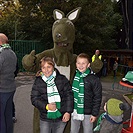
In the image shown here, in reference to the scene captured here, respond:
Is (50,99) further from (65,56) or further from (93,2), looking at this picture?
(93,2)

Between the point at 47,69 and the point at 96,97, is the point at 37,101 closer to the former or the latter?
the point at 47,69

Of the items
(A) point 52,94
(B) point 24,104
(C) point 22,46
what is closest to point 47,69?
(A) point 52,94

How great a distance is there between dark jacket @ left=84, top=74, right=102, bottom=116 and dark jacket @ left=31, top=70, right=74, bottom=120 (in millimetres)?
295

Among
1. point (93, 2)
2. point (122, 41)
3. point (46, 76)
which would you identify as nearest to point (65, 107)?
point (46, 76)

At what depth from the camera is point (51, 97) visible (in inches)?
99.6

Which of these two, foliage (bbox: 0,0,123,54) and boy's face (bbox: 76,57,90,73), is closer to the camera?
Answer: boy's face (bbox: 76,57,90,73)

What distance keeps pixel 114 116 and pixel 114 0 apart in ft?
46.7

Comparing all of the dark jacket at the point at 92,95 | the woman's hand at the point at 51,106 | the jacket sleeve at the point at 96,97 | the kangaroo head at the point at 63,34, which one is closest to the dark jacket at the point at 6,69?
the kangaroo head at the point at 63,34

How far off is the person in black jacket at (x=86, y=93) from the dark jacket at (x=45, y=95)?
0.27 m

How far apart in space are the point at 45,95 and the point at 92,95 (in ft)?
2.04

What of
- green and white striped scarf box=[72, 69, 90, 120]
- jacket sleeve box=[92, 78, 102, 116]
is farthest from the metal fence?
jacket sleeve box=[92, 78, 102, 116]

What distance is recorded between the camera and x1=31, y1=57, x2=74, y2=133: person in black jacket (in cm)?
253

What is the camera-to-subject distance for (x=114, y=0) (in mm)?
15867

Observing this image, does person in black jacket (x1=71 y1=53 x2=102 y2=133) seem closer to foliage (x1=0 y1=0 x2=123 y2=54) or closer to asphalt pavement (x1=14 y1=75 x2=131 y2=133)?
asphalt pavement (x1=14 y1=75 x2=131 y2=133)
